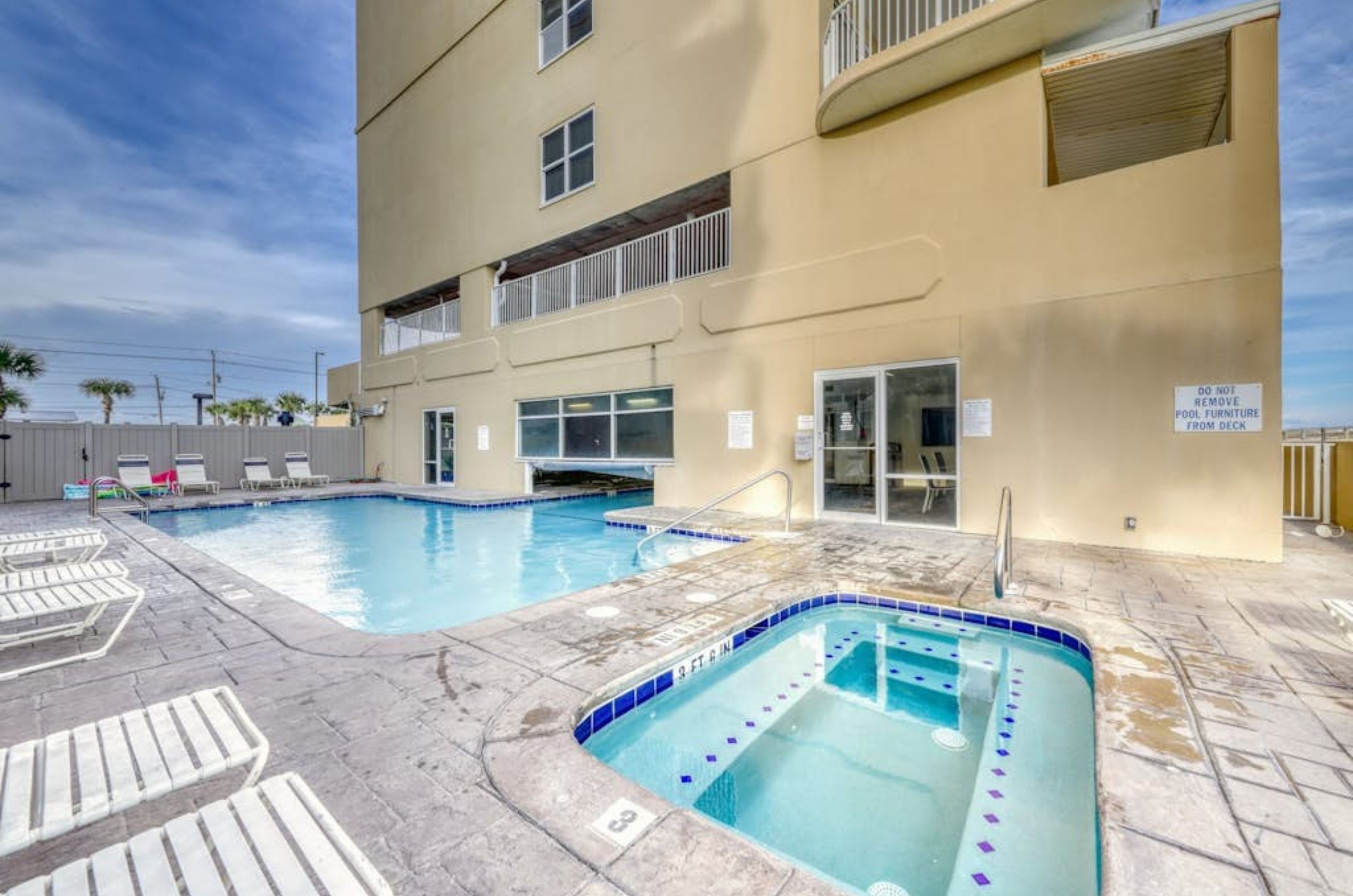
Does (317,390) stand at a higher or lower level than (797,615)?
higher

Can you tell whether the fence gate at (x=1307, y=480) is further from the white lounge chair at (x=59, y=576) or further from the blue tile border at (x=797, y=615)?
the white lounge chair at (x=59, y=576)

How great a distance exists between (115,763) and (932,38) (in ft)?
25.6

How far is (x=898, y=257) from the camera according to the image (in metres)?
6.58

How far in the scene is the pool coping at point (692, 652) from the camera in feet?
5.05

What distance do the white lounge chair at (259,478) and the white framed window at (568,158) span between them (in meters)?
10.2

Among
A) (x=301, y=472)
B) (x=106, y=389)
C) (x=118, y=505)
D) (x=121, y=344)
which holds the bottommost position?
(x=118, y=505)

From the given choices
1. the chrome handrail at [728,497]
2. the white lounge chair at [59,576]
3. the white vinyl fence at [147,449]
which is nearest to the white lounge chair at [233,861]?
the white lounge chair at [59,576]

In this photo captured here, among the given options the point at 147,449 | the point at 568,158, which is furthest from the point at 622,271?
the point at 147,449

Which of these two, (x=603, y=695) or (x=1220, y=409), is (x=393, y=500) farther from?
(x=1220, y=409)

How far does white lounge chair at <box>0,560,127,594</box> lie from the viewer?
10.6 ft

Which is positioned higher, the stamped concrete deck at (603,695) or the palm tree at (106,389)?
the palm tree at (106,389)

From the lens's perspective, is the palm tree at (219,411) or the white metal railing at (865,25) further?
the palm tree at (219,411)

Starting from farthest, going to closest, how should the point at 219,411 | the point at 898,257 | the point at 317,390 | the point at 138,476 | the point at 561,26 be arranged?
the point at 219,411 → the point at 317,390 → the point at 138,476 → the point at 561,26 → the point at 898,257

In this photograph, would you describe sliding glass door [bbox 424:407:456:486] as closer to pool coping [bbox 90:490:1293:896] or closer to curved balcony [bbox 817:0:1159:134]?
pool coping [bbox 90:490:1293:896]
